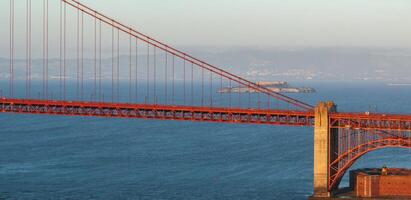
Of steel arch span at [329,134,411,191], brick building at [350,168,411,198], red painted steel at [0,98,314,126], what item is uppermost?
red painted steel at [0,98,314,126]

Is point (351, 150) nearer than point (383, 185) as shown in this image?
No

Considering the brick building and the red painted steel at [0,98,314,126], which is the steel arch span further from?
the red painted steel at [0,98,314,126]

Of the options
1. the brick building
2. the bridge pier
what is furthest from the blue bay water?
the brick building

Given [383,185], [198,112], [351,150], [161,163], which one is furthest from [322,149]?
[161,163]

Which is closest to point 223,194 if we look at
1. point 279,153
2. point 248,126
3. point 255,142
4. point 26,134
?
point 279,153

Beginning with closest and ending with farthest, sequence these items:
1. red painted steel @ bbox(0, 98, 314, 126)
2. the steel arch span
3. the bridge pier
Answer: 1. the bridge pier
2. the steel arch span
3. red painted steel @ bbox(0, 98, 314, 126)

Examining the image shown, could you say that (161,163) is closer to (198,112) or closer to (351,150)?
(198,112)

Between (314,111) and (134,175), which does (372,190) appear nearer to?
(314,111)
